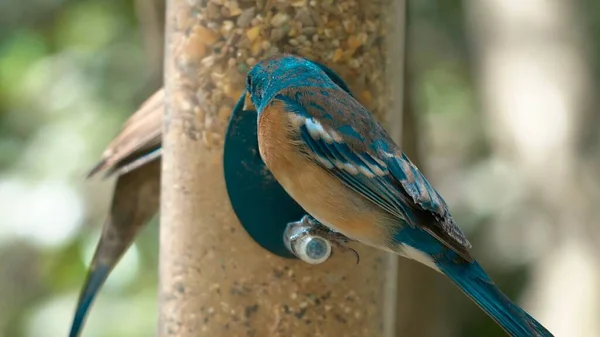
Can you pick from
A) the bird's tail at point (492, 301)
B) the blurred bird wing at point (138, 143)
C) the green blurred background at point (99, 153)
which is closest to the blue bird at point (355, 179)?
the bird's tail at point (492, 301)

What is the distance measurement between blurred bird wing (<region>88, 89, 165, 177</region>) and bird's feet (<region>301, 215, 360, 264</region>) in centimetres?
107

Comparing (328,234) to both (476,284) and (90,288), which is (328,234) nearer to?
(476,284)

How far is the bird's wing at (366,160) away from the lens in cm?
255

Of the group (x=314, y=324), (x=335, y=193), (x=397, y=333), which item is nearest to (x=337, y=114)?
(x=335, y=193)

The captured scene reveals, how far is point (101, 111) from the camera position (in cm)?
602

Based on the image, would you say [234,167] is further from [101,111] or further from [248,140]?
[101,111]

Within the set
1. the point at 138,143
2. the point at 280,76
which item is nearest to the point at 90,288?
the point at 138,143

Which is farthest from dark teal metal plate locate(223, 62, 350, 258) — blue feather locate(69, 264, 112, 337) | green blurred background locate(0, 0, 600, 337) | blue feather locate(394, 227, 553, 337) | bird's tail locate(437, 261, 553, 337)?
green blurred background locate(0, 0, 600, 337)

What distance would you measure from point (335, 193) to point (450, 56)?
6.11 m

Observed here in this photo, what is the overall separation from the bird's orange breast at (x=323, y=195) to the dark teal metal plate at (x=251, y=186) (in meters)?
0.24

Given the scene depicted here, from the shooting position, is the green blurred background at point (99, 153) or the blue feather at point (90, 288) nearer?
the blue feather at point (90, 288)

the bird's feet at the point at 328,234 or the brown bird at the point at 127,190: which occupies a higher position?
the bird's feet at the point at 328,234

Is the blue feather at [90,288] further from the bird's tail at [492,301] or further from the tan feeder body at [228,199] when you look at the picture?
the bird's tail at [492,301]

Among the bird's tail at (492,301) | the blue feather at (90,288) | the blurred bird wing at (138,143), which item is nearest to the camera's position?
the bird's tail at (492,301)
